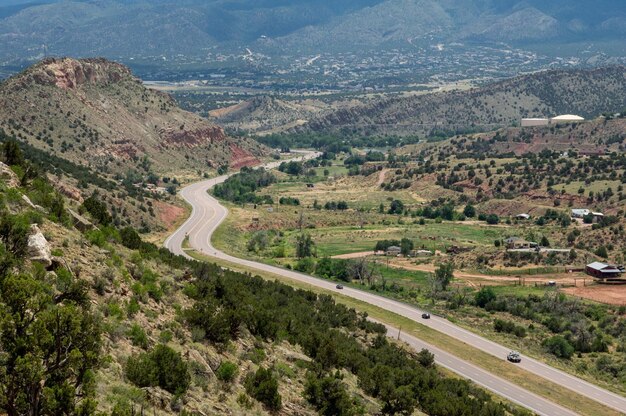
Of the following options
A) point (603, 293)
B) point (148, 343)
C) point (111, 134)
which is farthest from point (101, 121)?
point (148, 343)

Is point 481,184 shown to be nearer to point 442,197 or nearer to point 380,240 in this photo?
point 442,197

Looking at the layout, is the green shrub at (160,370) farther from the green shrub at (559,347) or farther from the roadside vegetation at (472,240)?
the green shrub at (559,347)

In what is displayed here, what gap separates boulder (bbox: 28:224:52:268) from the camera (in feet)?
85.6

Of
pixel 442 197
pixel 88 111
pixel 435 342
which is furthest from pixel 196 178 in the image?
pixel 435 342

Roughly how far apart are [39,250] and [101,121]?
141593 mm

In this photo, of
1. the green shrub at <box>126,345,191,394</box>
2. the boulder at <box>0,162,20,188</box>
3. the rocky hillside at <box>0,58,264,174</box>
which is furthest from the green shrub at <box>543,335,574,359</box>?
the rocky hillside at <box>0,58,264,174</box>

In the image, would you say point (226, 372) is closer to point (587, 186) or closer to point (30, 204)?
point (30, 204)

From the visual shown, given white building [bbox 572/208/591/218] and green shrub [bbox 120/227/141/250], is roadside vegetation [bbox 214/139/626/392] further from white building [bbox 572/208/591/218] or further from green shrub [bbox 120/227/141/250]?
green shrub [bbox 120/227/141/250]

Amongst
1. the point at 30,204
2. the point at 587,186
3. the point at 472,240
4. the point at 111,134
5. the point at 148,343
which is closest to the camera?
the point at 148,343

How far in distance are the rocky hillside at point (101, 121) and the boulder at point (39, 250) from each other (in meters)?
108

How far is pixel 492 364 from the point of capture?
179ft

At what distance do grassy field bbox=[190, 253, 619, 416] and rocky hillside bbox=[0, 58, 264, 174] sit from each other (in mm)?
85501

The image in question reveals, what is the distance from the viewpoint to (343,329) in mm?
48375

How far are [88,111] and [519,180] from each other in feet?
297
